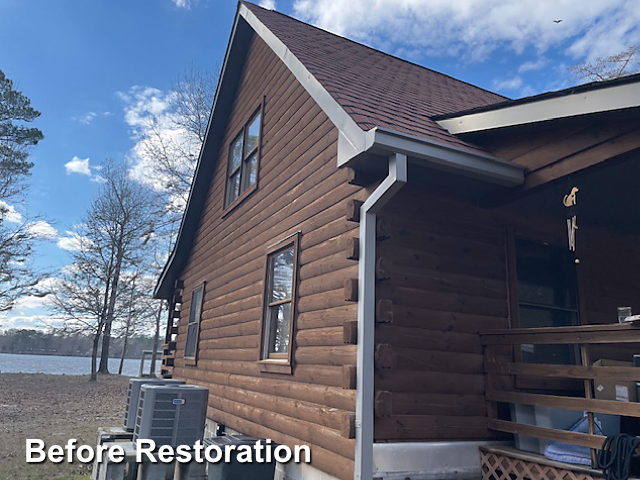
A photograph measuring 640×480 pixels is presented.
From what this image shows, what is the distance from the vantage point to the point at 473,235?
480cm

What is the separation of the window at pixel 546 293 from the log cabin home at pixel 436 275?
18mm

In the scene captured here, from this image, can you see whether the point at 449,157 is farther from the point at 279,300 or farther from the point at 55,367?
the point at 55,367

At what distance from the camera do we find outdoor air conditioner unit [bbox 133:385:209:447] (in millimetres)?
5492

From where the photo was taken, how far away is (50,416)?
1249cm

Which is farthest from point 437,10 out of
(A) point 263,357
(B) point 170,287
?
(A) point 263,357

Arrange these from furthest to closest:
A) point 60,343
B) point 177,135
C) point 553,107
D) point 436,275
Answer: point 60,343, point 177,135, point 436,275, point 553,107

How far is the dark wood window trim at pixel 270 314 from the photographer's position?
5.50 meters

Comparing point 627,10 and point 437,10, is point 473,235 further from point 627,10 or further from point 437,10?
point 627,10

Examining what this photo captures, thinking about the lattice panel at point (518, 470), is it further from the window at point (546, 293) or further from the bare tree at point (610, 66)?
the bare tree at point (610, 66)

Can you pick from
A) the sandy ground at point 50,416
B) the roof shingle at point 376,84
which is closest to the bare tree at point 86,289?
the sandy ground at point 50,416

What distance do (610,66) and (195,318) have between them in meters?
16.9

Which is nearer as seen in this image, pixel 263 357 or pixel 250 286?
pixel 263 357

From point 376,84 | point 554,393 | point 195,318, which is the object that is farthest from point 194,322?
point 554,393

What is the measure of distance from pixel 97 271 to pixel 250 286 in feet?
76.0
